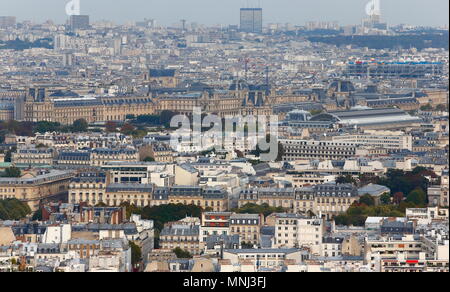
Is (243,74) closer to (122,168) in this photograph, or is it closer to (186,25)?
(186,25)

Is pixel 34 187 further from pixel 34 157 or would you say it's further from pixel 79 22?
pixel 79 22

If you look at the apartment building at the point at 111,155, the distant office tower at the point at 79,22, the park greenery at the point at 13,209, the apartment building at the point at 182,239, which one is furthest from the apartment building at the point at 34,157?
the distant office tower at the point at 79,22

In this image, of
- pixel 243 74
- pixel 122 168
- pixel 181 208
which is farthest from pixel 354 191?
pixel 243 74

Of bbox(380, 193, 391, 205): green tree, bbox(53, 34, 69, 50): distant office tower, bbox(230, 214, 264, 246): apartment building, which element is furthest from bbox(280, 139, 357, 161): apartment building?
bbox(53, 34, 69, 50): distant office tower

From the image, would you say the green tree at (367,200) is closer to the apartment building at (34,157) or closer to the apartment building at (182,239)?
the apartment building at (182,239)

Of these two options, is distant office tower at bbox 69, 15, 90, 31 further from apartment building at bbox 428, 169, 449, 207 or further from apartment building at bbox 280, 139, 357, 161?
apartment building at bbox 428, 169, 449, 207

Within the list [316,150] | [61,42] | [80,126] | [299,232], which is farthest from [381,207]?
[61,42]
